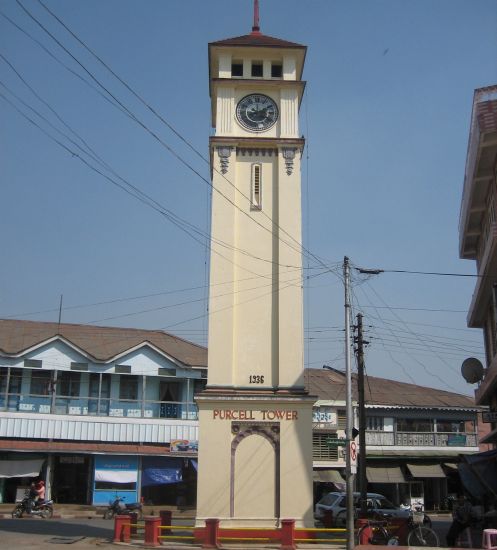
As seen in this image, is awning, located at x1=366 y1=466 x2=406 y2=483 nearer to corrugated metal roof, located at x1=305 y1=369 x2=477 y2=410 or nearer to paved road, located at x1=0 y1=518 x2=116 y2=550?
corrugated metal roof, located at x1=305 y1=369 x2=477 y2=410

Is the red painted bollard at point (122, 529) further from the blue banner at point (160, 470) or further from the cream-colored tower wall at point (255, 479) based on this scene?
the blue banner at point (160, 470)

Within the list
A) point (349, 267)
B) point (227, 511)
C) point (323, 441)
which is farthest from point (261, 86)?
point (323, 441)

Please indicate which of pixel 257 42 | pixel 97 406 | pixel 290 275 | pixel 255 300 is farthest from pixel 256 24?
pixel 97 406

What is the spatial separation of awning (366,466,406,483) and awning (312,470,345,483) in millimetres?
1796

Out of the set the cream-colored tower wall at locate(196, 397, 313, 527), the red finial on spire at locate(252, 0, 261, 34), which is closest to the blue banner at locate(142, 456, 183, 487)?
the cream-colored tower wall at locate(196, 397, 313, 527)

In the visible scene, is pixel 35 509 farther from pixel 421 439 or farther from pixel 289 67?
pixel 421 439

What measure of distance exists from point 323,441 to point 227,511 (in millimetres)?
21718

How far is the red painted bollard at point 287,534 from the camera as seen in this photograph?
68.9 feet

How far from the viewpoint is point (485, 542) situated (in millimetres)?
18141

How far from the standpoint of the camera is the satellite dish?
30438 millimetres

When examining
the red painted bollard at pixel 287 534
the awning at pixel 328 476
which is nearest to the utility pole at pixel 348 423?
the red painted bollard at pixel 287 534

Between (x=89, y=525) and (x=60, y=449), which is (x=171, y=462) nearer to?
(x=60, y=449)

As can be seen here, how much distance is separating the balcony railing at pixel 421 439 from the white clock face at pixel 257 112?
24340 millimetres

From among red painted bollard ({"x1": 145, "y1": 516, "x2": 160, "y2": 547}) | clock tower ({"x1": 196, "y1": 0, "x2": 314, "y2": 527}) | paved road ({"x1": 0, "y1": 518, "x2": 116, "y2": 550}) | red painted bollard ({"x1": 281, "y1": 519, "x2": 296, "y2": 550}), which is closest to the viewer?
paved road ({"x1": 0, "y1": 518, "x2": 116, "y2": 550})
